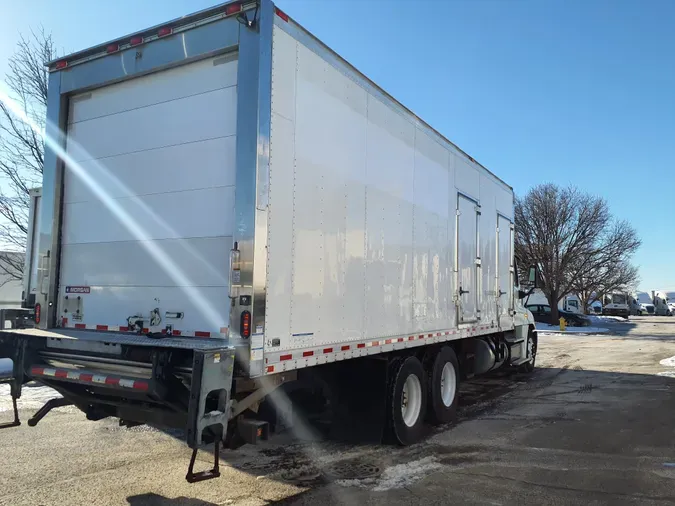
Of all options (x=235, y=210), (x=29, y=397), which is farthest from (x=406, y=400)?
(x=29, y=397)

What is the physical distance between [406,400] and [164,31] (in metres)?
4.78

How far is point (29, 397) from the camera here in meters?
9.05

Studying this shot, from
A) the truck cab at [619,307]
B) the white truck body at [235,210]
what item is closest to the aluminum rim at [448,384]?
the white truck body at [235,210]

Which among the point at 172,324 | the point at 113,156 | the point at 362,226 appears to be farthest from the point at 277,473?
the point at 113,156

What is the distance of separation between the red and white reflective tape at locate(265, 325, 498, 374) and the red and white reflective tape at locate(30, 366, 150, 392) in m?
0.99

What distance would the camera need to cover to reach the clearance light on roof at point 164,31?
193 inches

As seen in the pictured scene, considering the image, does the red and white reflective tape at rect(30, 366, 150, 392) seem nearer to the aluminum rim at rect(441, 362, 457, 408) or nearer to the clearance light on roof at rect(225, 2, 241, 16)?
the clearance light on roof at rect(225, 2, 241, 16)

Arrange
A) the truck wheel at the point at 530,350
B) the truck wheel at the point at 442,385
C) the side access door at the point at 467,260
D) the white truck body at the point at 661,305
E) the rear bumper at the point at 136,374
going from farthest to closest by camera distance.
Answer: the white truck body at the point at 661,305, the truck wheel at the point at 530,350, the side access door at the point at 467,260, the truck wheel at the point at 442,385, the rear bumper at the point at 136,374

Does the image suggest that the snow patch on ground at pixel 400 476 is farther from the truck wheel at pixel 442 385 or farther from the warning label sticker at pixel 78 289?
the warning label sticker at pixel 78 289

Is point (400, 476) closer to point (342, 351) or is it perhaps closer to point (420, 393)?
point (342, 351)

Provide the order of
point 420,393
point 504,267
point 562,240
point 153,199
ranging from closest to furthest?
point 153,199 < point 420,393 < point 504,267 < point 562,240

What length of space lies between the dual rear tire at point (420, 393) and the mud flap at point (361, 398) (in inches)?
6.8

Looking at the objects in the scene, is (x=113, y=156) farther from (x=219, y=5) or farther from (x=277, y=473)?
(x=277, y=473)

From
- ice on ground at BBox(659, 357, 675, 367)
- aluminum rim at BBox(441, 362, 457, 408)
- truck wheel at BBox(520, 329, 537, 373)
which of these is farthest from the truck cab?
aluminum rim at BBox(441, 362, 457, 408)
